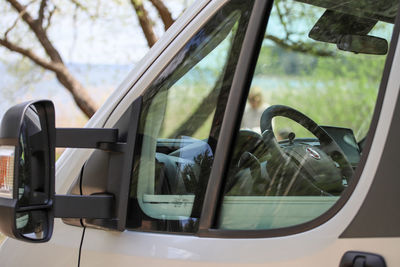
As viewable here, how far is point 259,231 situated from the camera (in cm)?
157

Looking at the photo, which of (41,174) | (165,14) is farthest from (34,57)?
(41,174)

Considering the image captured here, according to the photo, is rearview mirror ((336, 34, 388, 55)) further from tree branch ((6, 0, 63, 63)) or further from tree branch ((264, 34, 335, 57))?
tree branch ((6, 0, 63, 63))

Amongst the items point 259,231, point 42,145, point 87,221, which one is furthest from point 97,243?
point 259,231

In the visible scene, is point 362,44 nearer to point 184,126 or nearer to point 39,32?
point 184,126

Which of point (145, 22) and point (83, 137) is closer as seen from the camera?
point (83, 137)

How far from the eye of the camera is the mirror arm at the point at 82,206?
1773 millimetres

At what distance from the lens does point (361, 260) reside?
134cm

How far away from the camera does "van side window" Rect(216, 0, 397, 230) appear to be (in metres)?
1.56

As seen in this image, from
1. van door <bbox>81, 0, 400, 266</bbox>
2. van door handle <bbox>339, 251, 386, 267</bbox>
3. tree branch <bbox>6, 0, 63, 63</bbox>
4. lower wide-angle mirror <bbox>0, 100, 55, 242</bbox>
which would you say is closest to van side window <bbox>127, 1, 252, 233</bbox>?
van door <bbox>81, 0, 400, 266</bbox>

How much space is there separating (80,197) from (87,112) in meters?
7.88

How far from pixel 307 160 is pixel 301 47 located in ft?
1.07

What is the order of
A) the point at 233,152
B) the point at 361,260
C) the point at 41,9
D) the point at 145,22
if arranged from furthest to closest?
the point at 41,9 < the point at 145,22 < the point at 233,152 < the point at 361,260

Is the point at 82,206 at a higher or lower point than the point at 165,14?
lower

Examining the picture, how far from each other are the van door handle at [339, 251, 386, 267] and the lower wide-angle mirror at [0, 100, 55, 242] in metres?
0.82
